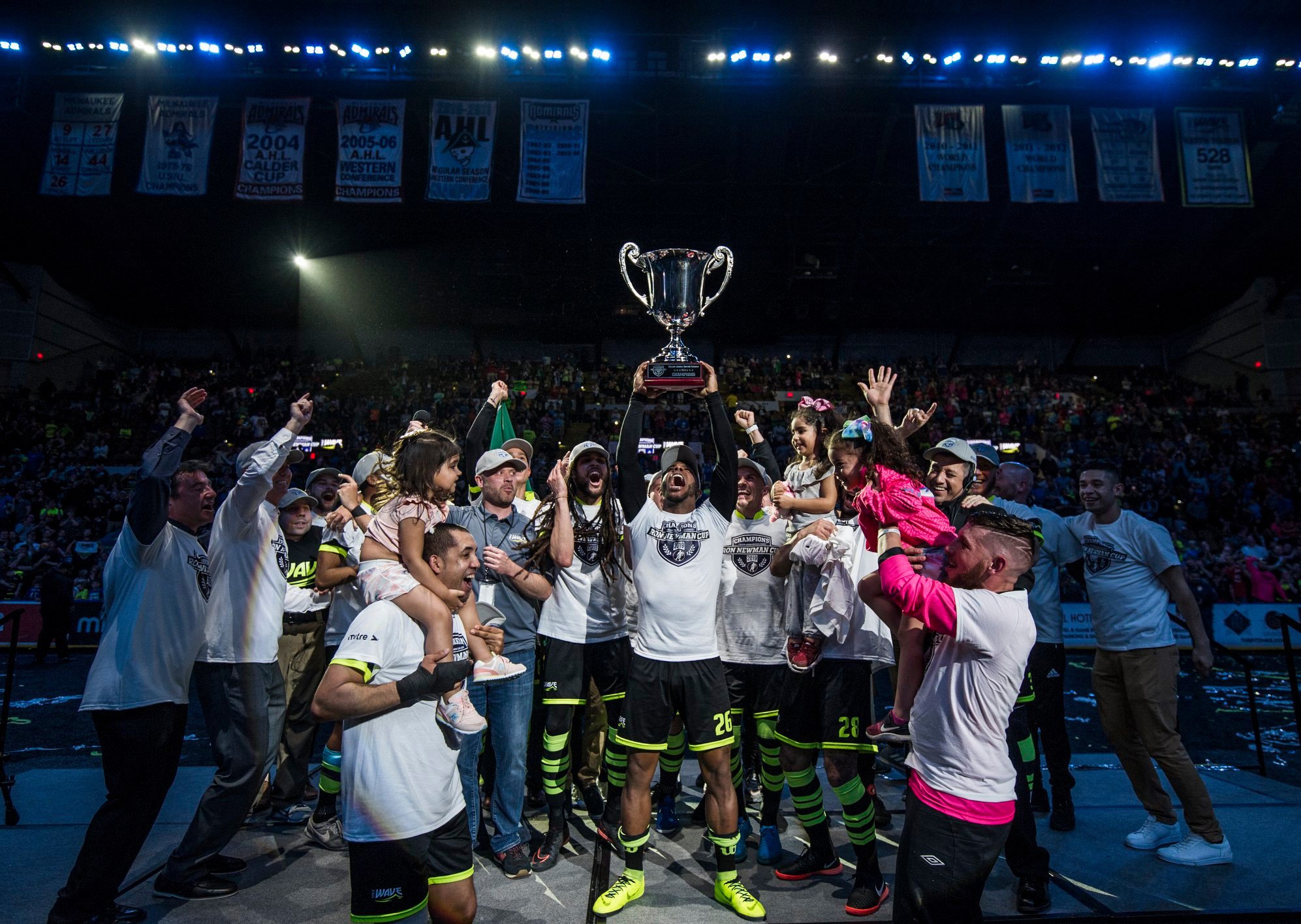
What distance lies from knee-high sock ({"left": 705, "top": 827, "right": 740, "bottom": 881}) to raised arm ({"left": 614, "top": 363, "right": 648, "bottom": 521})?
1785 mm

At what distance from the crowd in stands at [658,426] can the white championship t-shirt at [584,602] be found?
12.1 meters

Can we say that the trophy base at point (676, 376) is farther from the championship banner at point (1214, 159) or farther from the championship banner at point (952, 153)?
the championship banner at point (1214, 159)

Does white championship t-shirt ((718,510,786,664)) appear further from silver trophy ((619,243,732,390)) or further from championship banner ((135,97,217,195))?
championship banner ((135,97,217,195))

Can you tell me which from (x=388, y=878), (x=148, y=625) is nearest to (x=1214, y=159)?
(x=388, y=878)

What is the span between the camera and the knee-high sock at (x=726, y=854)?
3.68 meters

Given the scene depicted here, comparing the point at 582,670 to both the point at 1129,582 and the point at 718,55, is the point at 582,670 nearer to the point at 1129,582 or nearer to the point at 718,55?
the point at 1129,582

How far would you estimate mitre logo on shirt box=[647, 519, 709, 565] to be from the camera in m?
4.03

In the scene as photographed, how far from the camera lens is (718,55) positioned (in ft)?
58.7

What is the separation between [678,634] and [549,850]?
1.53 meters

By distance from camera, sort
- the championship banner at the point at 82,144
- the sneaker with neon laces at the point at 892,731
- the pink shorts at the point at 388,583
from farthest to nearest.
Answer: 1. the championship banner at the point at 82,144
2. the sneaker with neon laces at the point at 892,731
3. the pink shorts at the point at 388,583

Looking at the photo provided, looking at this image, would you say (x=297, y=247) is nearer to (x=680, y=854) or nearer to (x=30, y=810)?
(x=30, y=810)

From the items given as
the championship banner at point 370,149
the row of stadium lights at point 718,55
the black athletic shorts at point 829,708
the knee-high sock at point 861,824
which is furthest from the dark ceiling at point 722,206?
the knee-high sock at point 861,824

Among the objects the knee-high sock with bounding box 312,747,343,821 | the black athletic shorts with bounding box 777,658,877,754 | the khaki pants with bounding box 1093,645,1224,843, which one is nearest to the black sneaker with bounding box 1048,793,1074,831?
the khaki pants with bounding box 1093,645,1224,843

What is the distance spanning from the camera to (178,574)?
3836 millimetres
